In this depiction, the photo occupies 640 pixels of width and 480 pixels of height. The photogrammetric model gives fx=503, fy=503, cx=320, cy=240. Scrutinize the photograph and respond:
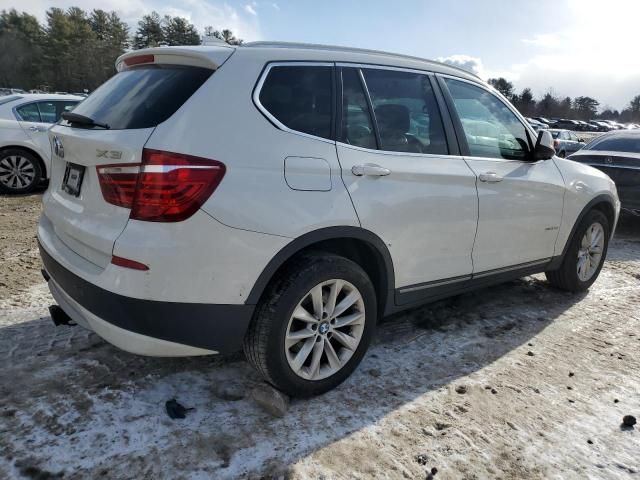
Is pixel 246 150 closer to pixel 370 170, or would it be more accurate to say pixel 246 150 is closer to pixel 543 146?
pixel 370 170

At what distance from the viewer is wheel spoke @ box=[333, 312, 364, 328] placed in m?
2.87

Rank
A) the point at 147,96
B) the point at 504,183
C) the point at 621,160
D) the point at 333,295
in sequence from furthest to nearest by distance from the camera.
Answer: the point at 621,160
the point at 504,183
the point at 333,295
the point at 147,96

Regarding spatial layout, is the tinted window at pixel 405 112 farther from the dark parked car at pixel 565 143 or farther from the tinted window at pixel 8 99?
the dark parked car at pixel 565 143

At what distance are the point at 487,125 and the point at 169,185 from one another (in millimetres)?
2536

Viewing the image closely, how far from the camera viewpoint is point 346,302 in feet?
9.43

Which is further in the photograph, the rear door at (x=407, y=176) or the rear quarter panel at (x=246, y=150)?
the rear door at (x=407, y=176)

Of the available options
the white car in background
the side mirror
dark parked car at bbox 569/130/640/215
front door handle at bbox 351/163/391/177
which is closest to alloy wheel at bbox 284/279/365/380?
front door handle at bbox 351/163/391/177

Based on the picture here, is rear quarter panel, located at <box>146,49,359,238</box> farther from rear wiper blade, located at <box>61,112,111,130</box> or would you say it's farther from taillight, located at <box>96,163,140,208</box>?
rear wiper blade, located at <box>61,112,111,130</box>

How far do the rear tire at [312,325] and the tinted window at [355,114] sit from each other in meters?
0.70

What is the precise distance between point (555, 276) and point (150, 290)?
3.91 metres

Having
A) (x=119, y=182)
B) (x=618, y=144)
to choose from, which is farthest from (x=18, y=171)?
(x=618, y=144)

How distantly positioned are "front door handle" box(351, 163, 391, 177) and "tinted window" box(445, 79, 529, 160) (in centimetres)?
96

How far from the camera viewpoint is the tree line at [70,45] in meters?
63.9

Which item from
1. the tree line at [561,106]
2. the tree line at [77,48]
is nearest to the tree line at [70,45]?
the tree line at [77,48]
